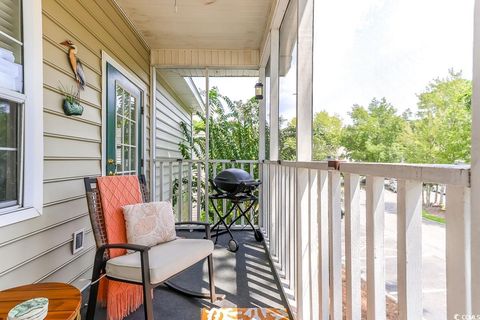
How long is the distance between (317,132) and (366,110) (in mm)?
859

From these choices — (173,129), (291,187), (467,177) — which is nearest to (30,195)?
(291,187)

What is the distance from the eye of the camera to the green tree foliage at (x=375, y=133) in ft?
2.57

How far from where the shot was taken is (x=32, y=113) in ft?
6.10

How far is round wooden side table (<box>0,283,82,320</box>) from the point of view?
105 cm

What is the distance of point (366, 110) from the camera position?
99 centimetres

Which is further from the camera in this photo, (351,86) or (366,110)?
(351,86)

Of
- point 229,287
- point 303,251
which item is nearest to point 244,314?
point 229,287

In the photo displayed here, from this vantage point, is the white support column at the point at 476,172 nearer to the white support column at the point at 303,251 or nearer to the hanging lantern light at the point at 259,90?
the white support column at the point at 303,251

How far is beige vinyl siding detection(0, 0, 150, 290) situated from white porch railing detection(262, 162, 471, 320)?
5.89 feet

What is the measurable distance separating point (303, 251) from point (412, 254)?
40.6 inches

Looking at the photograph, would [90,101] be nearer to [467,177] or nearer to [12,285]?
[12,285]

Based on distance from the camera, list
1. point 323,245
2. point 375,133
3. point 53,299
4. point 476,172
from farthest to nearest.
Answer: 1. point 323,245
2. point 53,299
3. point 375,133
4. point 476,172

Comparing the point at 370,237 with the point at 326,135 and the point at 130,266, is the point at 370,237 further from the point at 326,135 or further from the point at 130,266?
the point at 130,266

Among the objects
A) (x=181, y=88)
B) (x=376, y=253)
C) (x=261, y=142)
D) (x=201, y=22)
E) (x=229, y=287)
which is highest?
(x=201, y=22)
